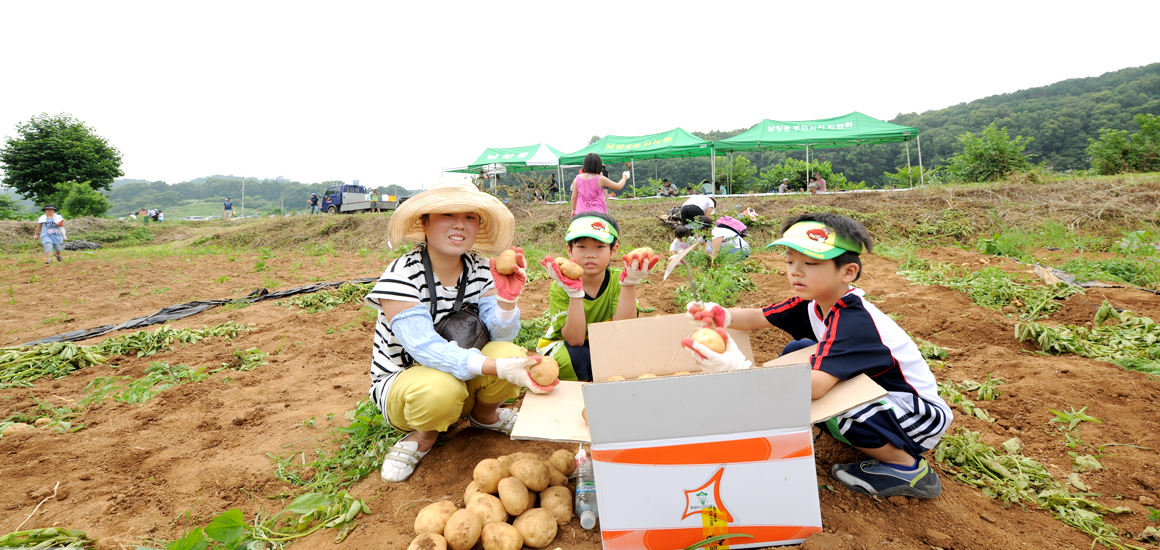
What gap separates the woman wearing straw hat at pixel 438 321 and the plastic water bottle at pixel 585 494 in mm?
334

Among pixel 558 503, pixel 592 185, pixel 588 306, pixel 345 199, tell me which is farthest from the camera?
pixel 345 199

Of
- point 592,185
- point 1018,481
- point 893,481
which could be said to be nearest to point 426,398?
point 893,481

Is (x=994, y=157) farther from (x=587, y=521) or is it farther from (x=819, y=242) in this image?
(x=587, y=521)

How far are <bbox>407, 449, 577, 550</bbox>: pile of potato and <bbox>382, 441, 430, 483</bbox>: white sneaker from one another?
1.62ft

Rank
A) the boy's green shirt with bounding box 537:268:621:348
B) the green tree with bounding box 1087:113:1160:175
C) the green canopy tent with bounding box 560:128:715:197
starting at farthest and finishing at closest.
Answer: the green canopy tent with bounding box 560:128:715:197 → the green tree with bounding box 1087:113:1160:175 → the boy's green shirt with bounding box 537:268:621:348

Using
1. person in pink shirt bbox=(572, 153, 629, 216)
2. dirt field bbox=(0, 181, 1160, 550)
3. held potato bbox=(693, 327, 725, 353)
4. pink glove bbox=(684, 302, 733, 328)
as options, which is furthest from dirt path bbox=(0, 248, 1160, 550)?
person in pink shirt bbox=(572, 153, 629, 216)

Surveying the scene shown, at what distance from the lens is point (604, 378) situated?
2.32 meters

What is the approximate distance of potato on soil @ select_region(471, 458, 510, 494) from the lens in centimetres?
189

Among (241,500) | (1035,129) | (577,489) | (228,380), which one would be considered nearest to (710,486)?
(577,489)

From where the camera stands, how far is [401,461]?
2.28m

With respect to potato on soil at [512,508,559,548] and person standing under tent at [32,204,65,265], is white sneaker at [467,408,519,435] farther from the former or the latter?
person standing under tent at [32,204,65,265]

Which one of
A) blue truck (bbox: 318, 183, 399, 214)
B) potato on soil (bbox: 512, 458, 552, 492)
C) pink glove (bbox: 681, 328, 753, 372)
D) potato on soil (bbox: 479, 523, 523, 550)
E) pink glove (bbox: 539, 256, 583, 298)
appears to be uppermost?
blue truck (bbox: 318, 183, 399, 214)

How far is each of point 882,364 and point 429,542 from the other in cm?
168

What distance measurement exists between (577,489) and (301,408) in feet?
7.08
